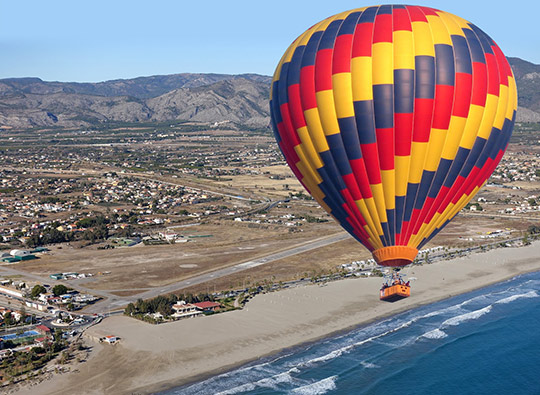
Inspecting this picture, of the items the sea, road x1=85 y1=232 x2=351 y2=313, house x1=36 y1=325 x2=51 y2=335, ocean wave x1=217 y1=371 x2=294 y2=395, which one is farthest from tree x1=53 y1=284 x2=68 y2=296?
ocean wave x1=217 y1=371 x2=294 y2=395

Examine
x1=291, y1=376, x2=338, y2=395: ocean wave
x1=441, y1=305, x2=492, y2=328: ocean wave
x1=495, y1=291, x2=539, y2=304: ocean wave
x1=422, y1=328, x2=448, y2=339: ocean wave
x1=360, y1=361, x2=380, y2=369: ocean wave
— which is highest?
x1=495, y1=291, x2=539, y2=304: ocean wave

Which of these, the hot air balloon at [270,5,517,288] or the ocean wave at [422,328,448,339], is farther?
the ocean wave at [422,328,448,339]

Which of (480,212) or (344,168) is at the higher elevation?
(344,168)

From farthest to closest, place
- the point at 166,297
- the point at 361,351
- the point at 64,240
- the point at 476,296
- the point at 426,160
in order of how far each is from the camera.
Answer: the point at 64,240 → the point at 476,296 → the point at 166,297 → the point at 361,351 → the point at 426,160

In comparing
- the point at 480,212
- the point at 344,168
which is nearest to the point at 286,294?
the point at 344,168

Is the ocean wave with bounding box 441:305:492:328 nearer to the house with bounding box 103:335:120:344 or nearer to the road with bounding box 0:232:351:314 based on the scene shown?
the road with bounding box 0:232:351:314

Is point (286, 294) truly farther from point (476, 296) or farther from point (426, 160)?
point (426, 160)
